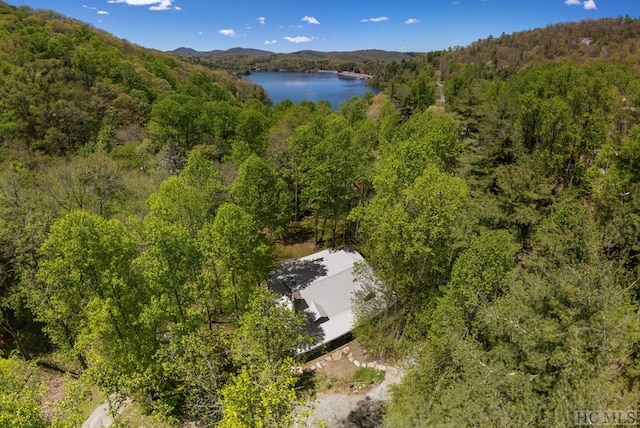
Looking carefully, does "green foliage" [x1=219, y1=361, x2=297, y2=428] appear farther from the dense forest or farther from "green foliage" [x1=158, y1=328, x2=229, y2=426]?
"green foliage" [x1=158, y1=328, x2=229, y2=426]

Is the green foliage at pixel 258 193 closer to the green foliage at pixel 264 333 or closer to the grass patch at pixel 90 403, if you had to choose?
the green foliage at pixel 264 333

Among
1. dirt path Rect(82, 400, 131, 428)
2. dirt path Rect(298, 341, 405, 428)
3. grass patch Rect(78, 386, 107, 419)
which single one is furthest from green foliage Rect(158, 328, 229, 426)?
grass patch Rect(78, 386, 107, 419)

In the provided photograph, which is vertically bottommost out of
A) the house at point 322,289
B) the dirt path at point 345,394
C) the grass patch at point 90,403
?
the grass patch at point 90,403

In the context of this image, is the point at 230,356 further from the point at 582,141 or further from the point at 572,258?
the point at 582,141

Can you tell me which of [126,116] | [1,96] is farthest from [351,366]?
[1,96]

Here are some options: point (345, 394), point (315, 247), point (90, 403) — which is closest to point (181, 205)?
point (90, 403)

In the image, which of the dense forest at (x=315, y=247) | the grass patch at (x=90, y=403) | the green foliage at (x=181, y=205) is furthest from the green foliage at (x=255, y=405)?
the grass patch at (x=90, y=403)

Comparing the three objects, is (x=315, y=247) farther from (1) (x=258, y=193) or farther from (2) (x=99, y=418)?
(2) (x=99, y=418)
